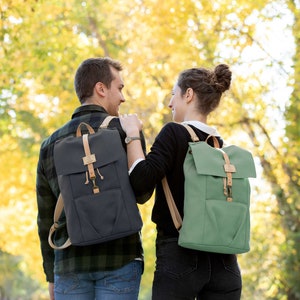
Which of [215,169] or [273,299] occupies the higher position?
[215,169]

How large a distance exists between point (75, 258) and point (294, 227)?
34.1 feet

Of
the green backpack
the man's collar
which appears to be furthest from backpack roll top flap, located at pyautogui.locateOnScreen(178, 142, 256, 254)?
the man's collar

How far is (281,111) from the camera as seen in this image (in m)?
11.4

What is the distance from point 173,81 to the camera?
1269cm

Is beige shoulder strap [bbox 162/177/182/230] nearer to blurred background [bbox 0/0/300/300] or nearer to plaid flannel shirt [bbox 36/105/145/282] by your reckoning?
plaid flannel shirt [bbox 36/105/145/282]

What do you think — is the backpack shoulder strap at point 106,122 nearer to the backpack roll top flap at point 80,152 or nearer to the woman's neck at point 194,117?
the backpack roll top flap at point 80,152

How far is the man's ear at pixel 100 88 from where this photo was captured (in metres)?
3.70

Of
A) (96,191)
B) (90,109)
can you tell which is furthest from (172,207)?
(90,109)

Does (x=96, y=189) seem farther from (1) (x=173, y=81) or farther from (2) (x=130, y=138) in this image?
(1) (x=173, y=81)

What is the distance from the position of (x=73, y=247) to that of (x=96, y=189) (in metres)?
→ 0.37

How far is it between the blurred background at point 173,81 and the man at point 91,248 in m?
5.23

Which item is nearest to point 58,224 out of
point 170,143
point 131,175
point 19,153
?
point 131,175

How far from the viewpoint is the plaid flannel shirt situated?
135 inches

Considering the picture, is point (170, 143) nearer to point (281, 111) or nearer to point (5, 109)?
point (281, 111)
